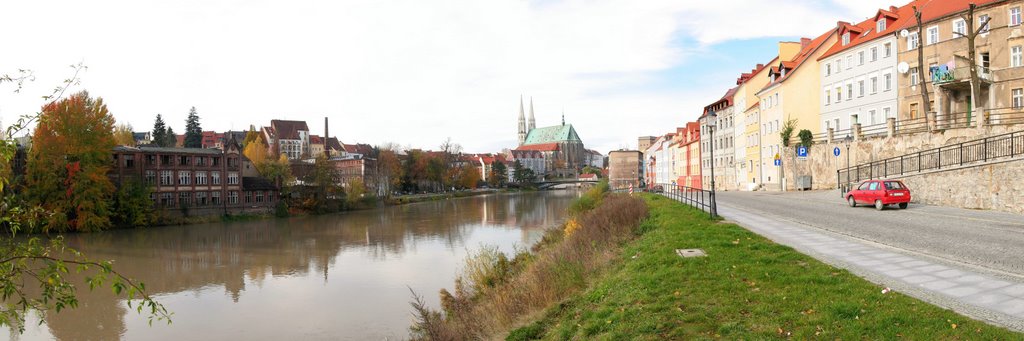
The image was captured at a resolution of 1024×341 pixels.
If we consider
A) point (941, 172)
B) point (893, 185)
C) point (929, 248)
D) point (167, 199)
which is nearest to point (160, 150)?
point (167, 199)

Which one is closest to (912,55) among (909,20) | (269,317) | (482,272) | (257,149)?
(909,20)

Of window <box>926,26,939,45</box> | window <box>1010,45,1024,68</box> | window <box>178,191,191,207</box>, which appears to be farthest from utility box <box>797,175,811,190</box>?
window <box>178,191,191,207</box>

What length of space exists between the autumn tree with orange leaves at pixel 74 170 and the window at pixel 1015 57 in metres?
58.5

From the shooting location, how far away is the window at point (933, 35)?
32.8 meters

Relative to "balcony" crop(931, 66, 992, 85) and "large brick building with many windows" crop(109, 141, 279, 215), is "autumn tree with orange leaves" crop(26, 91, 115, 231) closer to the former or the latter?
"large brick building with many windows" crop(109, 141, 279, 215)

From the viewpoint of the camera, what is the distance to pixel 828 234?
1311 centimetres

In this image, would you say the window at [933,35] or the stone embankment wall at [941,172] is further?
the window at [933,35]

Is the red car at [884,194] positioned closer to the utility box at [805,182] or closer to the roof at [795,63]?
the utility box at [805,182]

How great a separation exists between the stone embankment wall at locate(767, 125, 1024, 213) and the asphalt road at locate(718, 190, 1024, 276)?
780mm

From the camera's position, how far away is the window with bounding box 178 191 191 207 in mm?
54078

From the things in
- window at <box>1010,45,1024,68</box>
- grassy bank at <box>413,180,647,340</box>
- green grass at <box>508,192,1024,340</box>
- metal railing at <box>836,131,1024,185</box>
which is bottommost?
grassy bank at <box>413,180,647,340</box>

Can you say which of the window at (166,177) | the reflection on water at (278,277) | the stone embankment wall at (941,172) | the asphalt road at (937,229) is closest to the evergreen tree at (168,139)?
the window at (166,177)

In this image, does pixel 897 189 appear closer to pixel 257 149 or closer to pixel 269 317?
pixel 269 317

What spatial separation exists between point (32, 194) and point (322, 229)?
69.6ft
